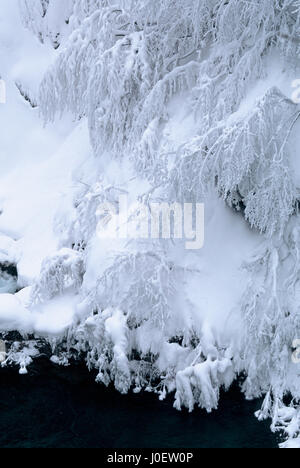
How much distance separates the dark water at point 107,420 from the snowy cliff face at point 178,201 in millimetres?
226

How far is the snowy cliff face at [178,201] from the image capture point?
6.72m

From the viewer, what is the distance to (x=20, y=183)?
11227mm

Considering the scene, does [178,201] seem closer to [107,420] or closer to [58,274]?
[58,274]

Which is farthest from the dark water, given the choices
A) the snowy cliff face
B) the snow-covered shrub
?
the snow-covered shrub

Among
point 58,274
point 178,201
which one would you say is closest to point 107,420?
point 58,274

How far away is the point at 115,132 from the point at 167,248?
2.65 meters

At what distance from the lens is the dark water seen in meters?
6.41

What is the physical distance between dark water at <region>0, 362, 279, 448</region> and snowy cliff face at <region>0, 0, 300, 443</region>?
0.74ft

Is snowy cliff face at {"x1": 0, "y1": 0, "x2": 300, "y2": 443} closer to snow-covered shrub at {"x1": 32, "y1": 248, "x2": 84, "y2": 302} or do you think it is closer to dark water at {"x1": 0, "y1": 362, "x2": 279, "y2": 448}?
snow-covered shrub at {"x1": 32, "y1": 248, "x2": 84, "y2": 302}

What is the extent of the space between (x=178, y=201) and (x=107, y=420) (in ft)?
9.81

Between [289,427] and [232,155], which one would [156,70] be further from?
[289,427]

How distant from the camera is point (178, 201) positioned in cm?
712

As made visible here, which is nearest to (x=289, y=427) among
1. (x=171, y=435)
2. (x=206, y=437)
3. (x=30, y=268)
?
(x=206, y=437)

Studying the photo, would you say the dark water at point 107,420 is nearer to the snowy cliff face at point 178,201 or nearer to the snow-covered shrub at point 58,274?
the snowy cliff face at point 178,201
